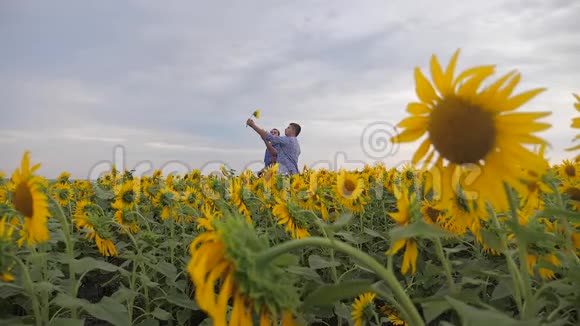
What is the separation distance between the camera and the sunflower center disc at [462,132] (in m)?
1.39

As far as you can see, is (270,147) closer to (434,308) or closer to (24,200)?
(24,200)

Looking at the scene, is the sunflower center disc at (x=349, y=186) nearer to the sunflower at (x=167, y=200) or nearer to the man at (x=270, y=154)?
the sunflower at (x=167, y=200)

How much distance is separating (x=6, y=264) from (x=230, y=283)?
108 cm

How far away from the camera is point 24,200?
2199mm

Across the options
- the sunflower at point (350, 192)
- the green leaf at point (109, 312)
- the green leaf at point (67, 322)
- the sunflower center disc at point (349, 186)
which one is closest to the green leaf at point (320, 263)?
the green leaf at point (109, 312)

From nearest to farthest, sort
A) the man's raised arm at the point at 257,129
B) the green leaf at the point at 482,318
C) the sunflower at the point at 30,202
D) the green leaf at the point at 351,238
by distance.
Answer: the green leaf at the point at 482,318 < the sunflower at the point at 30,202 < the green leaf at the point at 351,238 < the man's raised arm at the point at 257,129

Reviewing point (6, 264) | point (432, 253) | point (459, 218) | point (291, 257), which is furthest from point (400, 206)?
point (432, 253)

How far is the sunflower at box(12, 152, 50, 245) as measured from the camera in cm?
216

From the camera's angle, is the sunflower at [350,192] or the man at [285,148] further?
the man at [285,148]

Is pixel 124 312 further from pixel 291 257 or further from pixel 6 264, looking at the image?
pixel 291 257

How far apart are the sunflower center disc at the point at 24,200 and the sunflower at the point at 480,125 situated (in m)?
1.87

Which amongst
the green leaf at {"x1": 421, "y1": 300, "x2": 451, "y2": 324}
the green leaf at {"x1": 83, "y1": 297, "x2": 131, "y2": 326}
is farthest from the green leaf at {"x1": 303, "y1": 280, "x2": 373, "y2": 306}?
the green leaf at {"x1": 83, "y1": 297, "x2": 131, "y2": 326}

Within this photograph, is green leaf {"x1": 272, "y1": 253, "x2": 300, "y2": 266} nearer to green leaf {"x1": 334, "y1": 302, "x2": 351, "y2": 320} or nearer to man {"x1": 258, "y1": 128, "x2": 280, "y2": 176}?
green leaf {"x1": 334, "y1": 302, "x2": 351, "y2": 320}

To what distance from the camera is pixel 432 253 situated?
403 cm
